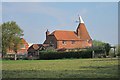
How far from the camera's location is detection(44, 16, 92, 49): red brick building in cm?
9606

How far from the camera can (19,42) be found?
68625 mm

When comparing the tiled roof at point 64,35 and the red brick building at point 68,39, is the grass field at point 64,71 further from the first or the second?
the tiled roof at point 64,35

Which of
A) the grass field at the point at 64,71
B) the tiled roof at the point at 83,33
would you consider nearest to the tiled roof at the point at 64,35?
the tiled roof at the point at 83,33

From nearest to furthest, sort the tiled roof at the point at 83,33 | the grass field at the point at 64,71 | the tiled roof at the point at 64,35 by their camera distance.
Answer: the grass field at the point at 64,71, the tiled roof at the point at 64,35, the tiled roof at the point at 83,33

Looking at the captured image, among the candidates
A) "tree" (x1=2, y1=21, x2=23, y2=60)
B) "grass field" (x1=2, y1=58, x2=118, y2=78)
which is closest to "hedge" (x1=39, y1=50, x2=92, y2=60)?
"tree" (x1=2, y1=21, x2=23, y2=60)

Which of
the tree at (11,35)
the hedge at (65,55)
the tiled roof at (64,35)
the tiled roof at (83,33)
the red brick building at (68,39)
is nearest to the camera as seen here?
the hedge at (65,55)

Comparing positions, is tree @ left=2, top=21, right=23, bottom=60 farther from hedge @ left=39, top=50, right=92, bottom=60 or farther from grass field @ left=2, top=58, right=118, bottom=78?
grass field @ left=2, top=58, right=118, bottom=78

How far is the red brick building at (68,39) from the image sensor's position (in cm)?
9606

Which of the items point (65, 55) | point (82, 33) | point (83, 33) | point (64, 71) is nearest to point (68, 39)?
point (82, 33)

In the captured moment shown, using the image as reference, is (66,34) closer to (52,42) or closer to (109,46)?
(52,42)

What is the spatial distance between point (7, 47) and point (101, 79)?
59477mm

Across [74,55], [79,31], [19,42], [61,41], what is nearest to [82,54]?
[74,55]

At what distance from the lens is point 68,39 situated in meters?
97.9

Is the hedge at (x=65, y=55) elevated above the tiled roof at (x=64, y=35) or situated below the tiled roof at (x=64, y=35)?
below
